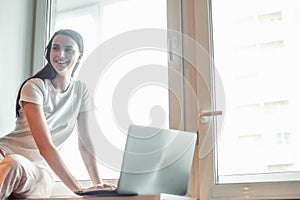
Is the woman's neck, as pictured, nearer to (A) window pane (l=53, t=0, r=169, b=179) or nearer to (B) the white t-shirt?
(B) the white t-shirt

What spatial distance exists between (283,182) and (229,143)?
26 cm

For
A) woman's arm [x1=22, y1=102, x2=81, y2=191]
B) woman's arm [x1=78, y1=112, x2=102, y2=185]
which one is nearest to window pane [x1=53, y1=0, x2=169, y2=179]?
woman's arm [x1=78, y1=112, x2=102, y2=185]

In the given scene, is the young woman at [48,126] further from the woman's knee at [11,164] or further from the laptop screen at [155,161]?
the laptop screen at [155,161]

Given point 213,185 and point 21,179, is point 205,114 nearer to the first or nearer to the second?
point 213,185

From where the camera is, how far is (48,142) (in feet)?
5.37

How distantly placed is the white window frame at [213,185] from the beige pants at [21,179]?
0.60 meters

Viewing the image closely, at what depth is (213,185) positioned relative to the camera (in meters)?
1.69

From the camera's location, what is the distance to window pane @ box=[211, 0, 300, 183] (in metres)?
1.65

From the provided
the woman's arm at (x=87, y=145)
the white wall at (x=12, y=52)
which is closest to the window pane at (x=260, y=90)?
the woman's arm at (x=87, y=145)

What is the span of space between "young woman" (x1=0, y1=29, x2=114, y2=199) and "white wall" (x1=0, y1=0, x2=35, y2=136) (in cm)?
25

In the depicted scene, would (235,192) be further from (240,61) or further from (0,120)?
(0,120)

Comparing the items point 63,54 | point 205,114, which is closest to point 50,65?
point 63,54

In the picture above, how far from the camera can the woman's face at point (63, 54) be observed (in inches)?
75.7

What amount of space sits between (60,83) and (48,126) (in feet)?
0.66
